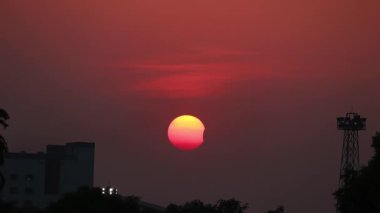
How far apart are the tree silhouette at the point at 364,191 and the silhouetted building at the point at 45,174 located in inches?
4176

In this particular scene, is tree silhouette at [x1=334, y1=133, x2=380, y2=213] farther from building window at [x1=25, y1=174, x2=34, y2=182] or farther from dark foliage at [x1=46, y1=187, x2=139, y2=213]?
building window at [x1=25, y1=174, x2=34, y2=182]

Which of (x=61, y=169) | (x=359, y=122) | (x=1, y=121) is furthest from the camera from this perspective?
(x=61, y=169)

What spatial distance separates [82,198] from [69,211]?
7.14 m

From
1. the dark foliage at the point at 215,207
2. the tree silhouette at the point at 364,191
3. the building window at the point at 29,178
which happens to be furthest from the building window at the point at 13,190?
the tree silhouette at the point at 364,191

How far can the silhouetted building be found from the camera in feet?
582

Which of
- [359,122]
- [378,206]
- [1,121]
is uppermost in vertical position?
[359,122]

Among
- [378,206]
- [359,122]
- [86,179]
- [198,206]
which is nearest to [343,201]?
[378,206]

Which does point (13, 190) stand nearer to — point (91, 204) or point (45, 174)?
point (45, 174)

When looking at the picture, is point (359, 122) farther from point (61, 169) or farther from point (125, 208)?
point (61, 169)

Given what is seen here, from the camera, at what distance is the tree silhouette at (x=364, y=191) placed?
231 feet

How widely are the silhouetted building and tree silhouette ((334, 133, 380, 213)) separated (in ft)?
348

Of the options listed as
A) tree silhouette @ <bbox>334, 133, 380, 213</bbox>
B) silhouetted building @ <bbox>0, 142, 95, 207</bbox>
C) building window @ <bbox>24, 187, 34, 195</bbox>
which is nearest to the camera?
tree silhouette @ <bbox>334, 133, 380, 213</bbox>

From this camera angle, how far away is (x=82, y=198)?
88188mm

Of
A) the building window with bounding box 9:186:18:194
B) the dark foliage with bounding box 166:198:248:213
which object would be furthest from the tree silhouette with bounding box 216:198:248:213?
the building window with bounding box 9:186:18:194
